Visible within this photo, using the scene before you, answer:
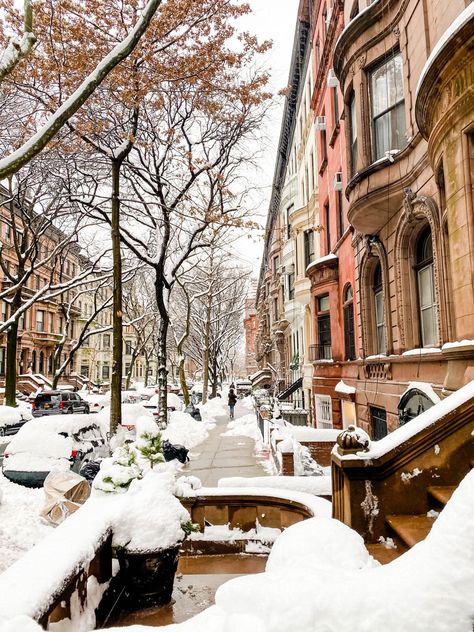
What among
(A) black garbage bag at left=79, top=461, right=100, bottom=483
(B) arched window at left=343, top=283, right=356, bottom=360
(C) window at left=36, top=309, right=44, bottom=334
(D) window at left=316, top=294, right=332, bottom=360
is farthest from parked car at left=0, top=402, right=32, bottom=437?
(C) window at left=36, top=309, right=44, bottom=334

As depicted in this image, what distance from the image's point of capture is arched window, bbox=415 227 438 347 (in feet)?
30.8

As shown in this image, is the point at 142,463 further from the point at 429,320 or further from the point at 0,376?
the point at 0,376

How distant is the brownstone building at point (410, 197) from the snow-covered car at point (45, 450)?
746 centimetres

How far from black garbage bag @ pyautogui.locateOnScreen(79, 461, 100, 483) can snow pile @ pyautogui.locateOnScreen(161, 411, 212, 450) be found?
6.62m

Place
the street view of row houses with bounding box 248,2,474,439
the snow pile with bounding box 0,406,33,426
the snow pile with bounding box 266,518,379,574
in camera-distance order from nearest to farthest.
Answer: the snow pile with bounding box 266,518,379,574 → the street view of row houses with bounding box 248,2,474,439 → the snow pile with bounding box 0,406,33,426

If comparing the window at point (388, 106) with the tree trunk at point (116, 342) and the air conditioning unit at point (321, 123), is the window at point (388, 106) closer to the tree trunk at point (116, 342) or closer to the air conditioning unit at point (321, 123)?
the air conditioning unit at point (321, 123)

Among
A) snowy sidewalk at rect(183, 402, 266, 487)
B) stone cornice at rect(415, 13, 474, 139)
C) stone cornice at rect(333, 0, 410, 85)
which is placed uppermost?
stone cornice at rect(333, 0, 410, 85)

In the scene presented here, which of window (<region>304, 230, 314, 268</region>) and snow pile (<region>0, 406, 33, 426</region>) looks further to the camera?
window (<region>304, 230, 314, 268</region>)

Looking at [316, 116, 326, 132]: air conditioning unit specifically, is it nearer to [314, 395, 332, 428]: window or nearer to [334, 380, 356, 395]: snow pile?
[334, 380, 356, 395]: snow pile

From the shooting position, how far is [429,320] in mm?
9508

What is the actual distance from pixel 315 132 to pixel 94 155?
32.6ft

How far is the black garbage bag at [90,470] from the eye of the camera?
10028mm

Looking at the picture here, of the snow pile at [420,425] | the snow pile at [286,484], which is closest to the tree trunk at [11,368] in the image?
the snow pile at [286,484]

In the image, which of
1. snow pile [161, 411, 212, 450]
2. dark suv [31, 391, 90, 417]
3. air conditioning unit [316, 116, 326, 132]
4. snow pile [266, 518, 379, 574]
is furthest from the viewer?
dark suv [31, 391, 90, 417]
